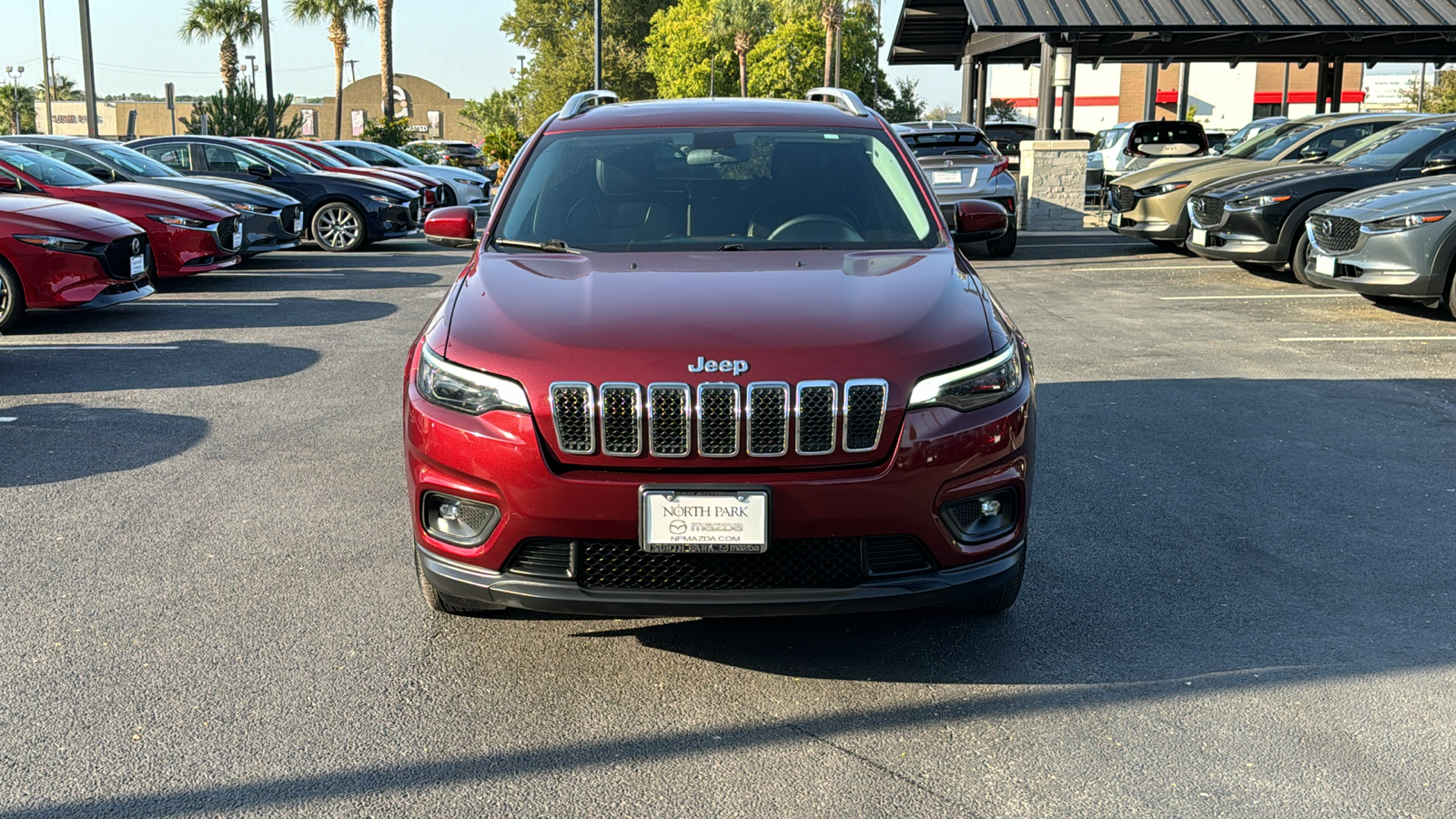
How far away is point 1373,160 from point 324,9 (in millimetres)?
47305

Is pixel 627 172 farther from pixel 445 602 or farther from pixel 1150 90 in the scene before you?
pixel 1150 90

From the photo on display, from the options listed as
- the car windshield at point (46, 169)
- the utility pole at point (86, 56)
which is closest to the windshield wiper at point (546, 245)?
the car windshield at point (46, 169)

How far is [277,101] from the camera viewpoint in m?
35.3

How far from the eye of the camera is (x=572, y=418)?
11.1ft

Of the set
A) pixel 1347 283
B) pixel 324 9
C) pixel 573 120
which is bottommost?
pixel 1347 283

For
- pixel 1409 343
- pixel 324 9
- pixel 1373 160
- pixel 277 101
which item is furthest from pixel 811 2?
pixel 1409 343

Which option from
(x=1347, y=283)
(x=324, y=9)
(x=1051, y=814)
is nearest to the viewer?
(x=1051, y=814)

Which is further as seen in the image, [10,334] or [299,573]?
[10,334]

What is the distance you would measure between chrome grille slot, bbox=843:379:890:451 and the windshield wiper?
148 cm

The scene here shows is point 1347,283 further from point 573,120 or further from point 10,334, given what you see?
point 10,334

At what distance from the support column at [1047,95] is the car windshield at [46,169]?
13795mm

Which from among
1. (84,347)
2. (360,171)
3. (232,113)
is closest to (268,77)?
(232,113)

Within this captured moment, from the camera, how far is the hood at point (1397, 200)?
10023 millimetres

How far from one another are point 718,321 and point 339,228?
1414 cm
